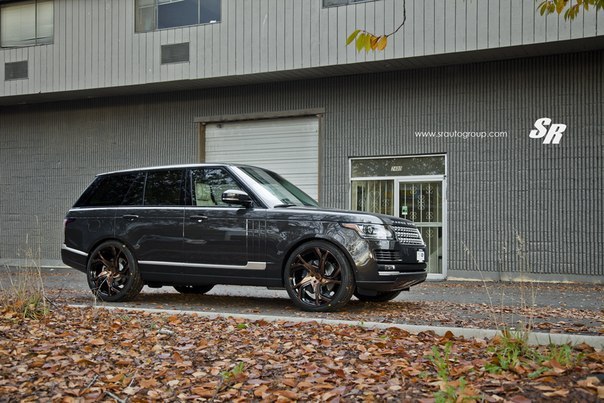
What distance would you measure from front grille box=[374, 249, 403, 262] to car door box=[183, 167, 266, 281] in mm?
1449

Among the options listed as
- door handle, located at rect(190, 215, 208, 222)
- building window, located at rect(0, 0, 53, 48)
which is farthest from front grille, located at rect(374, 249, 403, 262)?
building window, located at rect(0, 0, 53, 48)

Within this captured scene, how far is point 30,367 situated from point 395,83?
1280 centimetres

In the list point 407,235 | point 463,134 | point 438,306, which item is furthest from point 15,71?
point 438,306

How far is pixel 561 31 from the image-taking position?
1352 cm

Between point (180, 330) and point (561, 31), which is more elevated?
point (561, 31)

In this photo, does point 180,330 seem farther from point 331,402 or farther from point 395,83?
point 395,83

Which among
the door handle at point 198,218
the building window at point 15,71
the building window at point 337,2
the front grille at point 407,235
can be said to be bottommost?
the front grille at point 407,235

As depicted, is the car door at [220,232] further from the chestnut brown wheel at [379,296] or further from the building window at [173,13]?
the building window at [173,13]

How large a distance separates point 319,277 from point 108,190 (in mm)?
3708

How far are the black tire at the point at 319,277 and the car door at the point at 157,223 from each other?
1730 millimetres

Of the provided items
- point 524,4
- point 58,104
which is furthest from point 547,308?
point 58,104

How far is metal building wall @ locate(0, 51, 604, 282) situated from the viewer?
47.8ft

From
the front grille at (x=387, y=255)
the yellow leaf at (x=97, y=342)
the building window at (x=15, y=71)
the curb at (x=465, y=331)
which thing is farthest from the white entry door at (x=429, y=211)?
the building window at (x=15, y=71)

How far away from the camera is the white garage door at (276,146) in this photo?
1736cm
